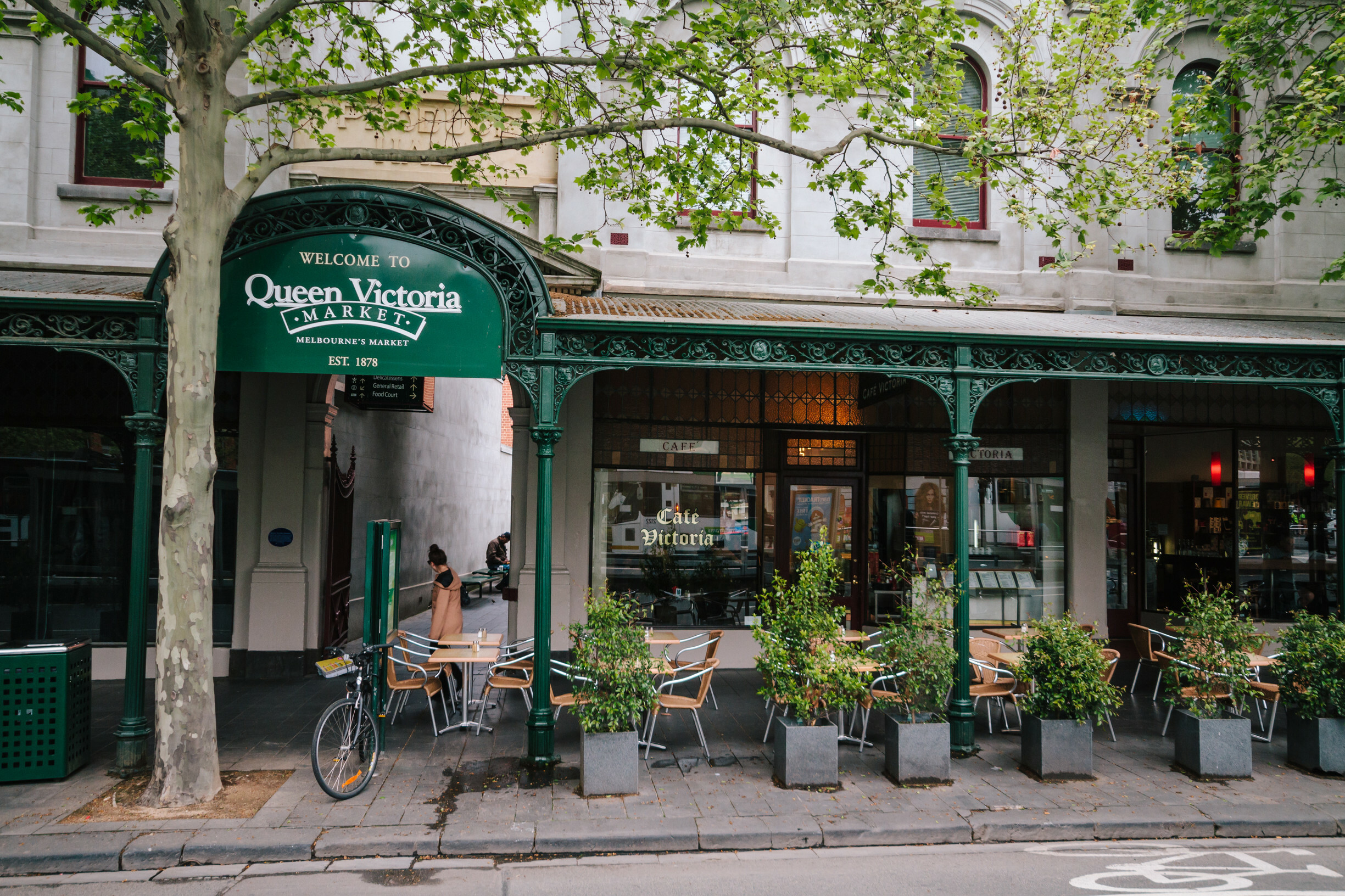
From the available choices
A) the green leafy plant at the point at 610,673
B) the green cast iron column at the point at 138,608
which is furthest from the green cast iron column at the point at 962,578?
the green cast iron column at the point at 138,608

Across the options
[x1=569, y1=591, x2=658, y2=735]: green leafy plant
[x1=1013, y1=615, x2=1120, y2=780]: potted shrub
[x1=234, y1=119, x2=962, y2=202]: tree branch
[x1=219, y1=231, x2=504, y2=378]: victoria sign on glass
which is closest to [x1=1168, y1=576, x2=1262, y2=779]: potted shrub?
[x1=1013, y1=615, x2=1120, y2=780]: potted shrub

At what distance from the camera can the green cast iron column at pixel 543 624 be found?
269 inches

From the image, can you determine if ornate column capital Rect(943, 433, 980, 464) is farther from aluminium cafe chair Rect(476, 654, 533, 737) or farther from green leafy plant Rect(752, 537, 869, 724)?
aluminium cafe chair Rect(476, 654, 533, 737)

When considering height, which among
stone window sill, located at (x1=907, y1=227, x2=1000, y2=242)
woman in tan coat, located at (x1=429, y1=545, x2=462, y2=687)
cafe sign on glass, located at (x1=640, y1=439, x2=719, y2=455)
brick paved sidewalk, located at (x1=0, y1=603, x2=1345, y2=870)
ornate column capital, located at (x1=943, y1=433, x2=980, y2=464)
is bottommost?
brick paved sidewalk, located at (x1=0, y1=603, x2=1345, y2=870)

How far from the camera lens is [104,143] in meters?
9.91

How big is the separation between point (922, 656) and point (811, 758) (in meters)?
1.24

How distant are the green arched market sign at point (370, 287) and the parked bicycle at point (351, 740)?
264cm

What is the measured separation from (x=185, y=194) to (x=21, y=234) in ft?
17.0

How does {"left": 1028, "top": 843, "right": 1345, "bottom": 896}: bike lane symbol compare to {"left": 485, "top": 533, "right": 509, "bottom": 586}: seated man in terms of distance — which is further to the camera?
{"left": 485, "top": 533, "right": 509, "bottom": 586}: seated man

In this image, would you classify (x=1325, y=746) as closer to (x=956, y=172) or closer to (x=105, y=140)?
(x=956, y=172)

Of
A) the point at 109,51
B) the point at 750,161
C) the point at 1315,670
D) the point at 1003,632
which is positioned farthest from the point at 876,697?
the point at 109,51

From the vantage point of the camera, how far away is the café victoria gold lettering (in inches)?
420

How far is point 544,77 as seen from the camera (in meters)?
10.2

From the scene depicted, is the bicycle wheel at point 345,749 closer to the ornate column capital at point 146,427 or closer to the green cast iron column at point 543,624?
the green cast iron column at point 543,624
